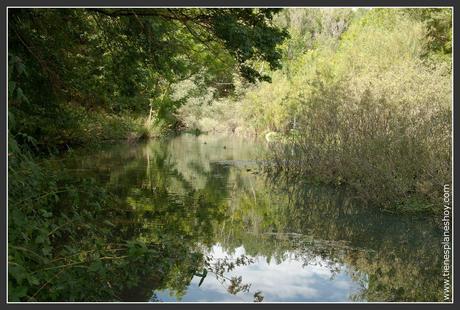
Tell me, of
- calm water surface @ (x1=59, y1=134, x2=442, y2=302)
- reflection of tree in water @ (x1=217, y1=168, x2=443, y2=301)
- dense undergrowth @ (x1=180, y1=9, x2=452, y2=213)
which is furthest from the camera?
dense undergrowth @ (x1=180, y1=9, x2=452, y2=213)

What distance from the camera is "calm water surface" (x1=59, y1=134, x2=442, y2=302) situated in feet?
22.3

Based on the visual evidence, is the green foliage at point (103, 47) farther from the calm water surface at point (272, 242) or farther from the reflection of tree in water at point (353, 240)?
the reflection of tree in water at point (353, 240)

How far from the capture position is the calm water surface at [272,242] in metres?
6.79

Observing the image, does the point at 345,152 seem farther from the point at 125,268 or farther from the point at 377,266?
the point at 125,268

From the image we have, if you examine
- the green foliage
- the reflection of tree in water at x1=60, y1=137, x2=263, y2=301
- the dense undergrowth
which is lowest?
the reflection of tree in water at x1=60, y1=137, x2=263, y2=301

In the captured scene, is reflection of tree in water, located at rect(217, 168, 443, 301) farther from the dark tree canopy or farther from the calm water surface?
the dark tree canopy

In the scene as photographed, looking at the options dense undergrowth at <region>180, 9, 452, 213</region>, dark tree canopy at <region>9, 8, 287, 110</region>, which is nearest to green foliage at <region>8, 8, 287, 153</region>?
dark tree canopy at <region>9, 8, 287, 110</region>

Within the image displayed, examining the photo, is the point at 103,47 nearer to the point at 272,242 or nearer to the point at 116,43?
the point at 116,43

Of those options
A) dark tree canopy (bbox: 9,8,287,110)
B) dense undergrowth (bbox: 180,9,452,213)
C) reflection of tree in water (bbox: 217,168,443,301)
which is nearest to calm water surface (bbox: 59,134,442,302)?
reflection of tree in water (bbox: 217,168,443,301)

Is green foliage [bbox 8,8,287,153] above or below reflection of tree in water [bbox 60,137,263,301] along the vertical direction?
above

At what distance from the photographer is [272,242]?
8.91 meters

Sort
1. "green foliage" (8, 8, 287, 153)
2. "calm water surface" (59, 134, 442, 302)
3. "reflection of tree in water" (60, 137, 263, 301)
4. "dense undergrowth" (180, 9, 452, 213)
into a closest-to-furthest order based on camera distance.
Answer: "reflection of tree in water" (60, 137, 263, 301), "calm water surface" (59, 134, 442, 302), "green foliage" (8, 8, 287, 153), "dense undergrowth" (180, 9, 452, 213)

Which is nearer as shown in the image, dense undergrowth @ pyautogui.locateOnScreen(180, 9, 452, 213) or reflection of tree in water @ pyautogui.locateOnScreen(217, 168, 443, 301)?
reflection of tree in water @ pyautogui.locateOnScreen(217, 168, 443, 301)

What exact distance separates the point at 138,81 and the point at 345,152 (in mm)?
6402
